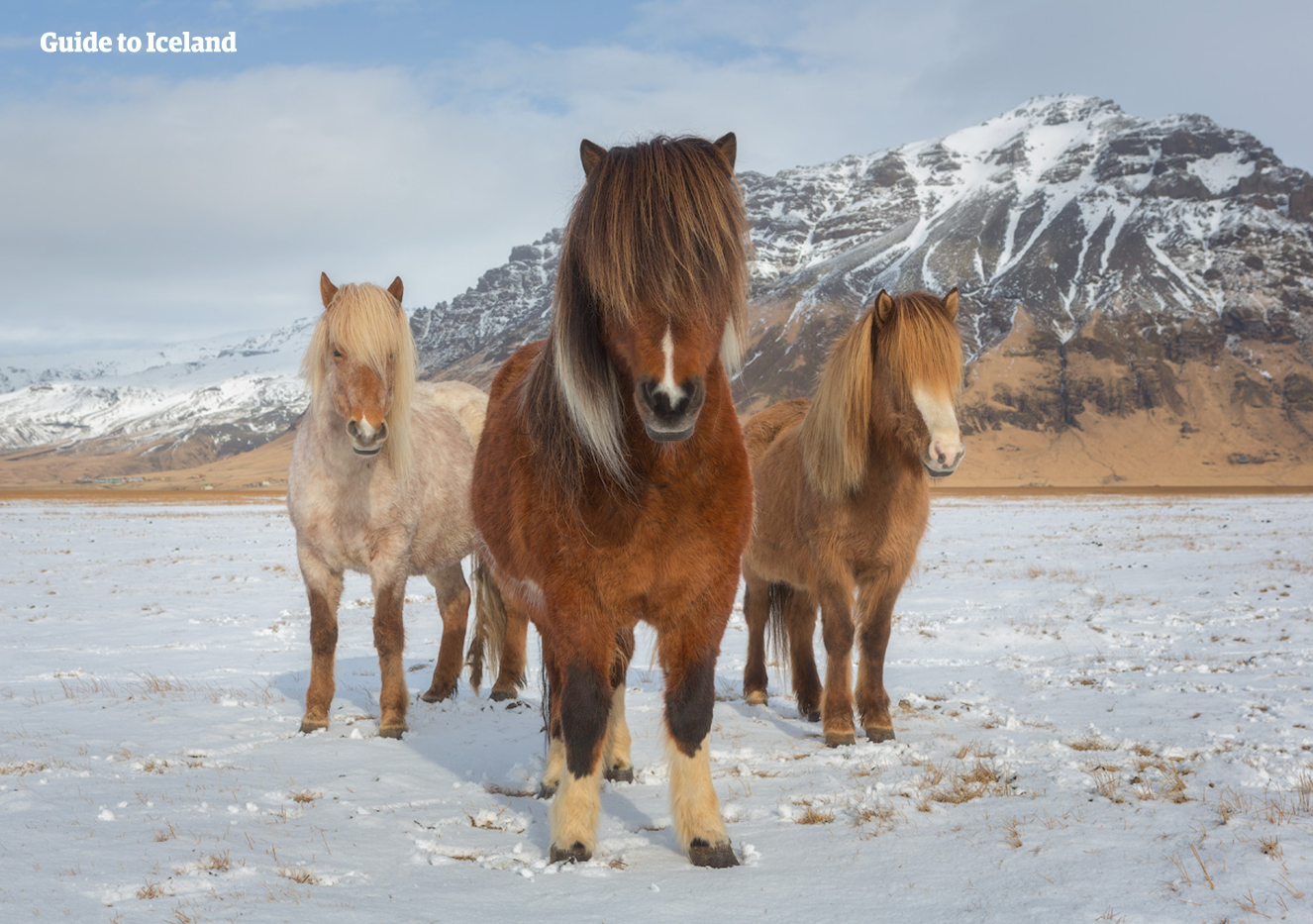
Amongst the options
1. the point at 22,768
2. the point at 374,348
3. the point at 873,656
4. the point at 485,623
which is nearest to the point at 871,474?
the point at 873,656

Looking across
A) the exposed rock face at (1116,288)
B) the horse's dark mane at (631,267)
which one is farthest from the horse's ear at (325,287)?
the exposed rock face at (1116,288)

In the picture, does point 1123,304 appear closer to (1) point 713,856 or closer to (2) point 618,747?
(2) point 618,747

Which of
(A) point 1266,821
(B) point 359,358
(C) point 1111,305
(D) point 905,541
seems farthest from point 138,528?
(C) point 1111,305

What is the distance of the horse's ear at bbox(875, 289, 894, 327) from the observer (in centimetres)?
573

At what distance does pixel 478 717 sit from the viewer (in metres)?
6.67

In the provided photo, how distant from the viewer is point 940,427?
5.22 metres

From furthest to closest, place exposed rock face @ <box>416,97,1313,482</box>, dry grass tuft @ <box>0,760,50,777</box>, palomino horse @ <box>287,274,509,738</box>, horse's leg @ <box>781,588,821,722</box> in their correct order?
exposed rock face @ <box>416,97,1313,482</box>
horse's leg @ <box>781,588,821,722</box>
palomino horse @ <box>287,274,509,738</box>
dry grass tuft @ <box>0,760,50,777</box>

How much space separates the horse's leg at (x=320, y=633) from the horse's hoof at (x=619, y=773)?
244cm

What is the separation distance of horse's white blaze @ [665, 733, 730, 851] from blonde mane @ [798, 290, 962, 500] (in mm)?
2672

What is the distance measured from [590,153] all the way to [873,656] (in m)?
4.00

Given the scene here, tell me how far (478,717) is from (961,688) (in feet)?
14.0

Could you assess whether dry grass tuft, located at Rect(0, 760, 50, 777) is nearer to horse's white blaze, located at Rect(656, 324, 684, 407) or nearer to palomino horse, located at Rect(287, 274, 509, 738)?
palomino horse, located at Rect(287, 274, 509, 738)

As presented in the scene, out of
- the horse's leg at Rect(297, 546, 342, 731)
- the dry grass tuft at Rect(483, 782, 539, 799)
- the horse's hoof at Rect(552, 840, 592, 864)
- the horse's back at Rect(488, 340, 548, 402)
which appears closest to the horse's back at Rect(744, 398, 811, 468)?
the horse's back at Rect(488, 340, 548, 402)

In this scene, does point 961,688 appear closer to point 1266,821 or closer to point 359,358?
point 1266,821
